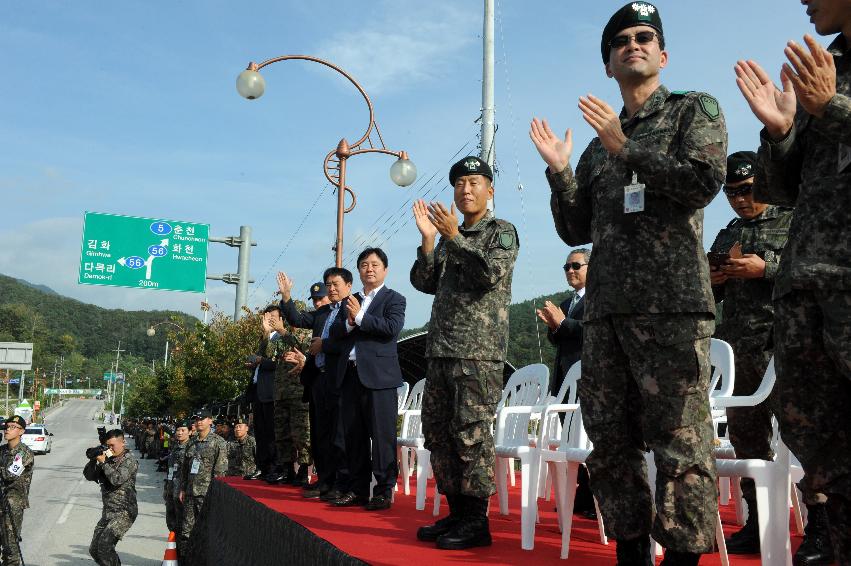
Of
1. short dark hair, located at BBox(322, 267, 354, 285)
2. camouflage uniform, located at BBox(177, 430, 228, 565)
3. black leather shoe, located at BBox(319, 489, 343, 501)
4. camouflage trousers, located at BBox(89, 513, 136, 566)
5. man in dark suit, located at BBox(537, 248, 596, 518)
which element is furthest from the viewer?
camouflage uniform, located at BBox(177, 430, 228, 565)

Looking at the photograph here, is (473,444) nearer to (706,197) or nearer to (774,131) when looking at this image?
(706,197)

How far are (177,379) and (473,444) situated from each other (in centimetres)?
3409

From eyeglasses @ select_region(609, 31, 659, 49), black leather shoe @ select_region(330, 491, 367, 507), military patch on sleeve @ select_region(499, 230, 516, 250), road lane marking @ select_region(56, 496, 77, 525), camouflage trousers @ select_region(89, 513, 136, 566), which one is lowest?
road lane marking @ select_region(56, 496, 77, 525)

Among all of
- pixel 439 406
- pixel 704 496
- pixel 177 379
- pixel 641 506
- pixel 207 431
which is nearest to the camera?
pixel 704 496

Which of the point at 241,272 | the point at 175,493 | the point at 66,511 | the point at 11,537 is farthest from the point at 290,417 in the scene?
the point at 66,511

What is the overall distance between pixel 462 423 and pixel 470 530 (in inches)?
19.0

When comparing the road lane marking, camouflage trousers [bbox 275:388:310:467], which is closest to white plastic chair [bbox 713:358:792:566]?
camouflage trousers [bbox 275:388:310:467]

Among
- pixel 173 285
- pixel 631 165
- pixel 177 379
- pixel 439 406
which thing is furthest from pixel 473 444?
pixel 177 379

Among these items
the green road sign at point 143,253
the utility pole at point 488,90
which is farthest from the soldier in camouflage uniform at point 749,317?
the green road sign at point 143,253

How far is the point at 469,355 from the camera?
3734mm

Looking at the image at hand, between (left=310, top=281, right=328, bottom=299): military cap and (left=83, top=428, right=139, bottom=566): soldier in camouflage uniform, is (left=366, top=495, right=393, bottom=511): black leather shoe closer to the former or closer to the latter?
(left=310, top=281, right=328, bottom=299): military cap

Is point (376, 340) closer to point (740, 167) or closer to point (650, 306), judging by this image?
point (740, 167)

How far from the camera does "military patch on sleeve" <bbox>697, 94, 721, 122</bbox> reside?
101 inches

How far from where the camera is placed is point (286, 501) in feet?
18.3
